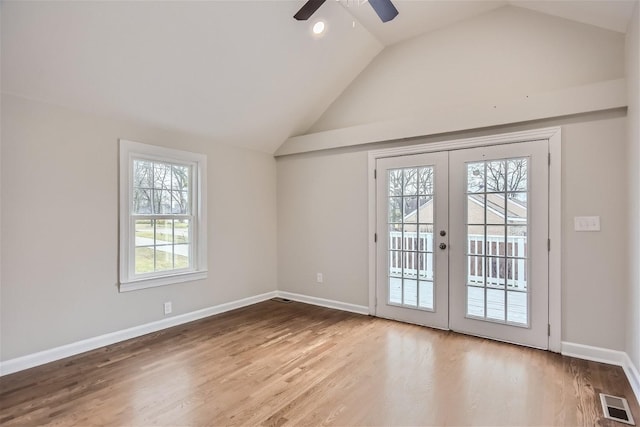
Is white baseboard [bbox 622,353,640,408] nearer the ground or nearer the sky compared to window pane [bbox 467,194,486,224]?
nearer the ground

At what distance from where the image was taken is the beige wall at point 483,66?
9.75 feet

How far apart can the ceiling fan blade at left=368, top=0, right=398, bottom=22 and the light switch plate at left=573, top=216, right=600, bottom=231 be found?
2.40 meters

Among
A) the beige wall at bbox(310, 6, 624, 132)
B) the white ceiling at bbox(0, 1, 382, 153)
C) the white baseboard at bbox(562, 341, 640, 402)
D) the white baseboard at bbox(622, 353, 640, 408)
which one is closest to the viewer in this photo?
the white baseboard at bbox(622, 353, 640, 408)

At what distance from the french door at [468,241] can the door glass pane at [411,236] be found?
0.04ft

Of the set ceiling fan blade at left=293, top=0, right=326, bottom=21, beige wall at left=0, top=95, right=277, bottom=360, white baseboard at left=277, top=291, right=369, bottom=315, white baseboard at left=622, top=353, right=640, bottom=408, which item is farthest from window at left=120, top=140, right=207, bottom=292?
white baseboard at left=622, top=353, right=640, bottom=408

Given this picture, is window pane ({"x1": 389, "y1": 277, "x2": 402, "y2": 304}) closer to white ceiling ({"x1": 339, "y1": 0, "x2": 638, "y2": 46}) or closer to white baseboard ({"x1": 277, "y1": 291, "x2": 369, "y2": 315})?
white baseboard ({"x1": 277, "y1": 291, "x2": 369, "y2": 315})

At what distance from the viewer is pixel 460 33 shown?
11.9 feet

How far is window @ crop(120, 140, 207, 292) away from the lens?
134 inches

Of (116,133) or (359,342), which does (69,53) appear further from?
(359,342)

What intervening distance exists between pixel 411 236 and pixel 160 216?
2913mm

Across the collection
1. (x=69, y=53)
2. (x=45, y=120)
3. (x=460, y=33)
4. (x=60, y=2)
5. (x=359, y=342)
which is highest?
(x=460, y=33)

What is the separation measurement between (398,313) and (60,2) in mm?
4200

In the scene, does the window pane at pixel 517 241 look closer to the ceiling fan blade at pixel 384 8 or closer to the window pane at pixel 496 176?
the window pane at pixel 496 176

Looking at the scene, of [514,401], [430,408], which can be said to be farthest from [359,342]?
[514,401]
